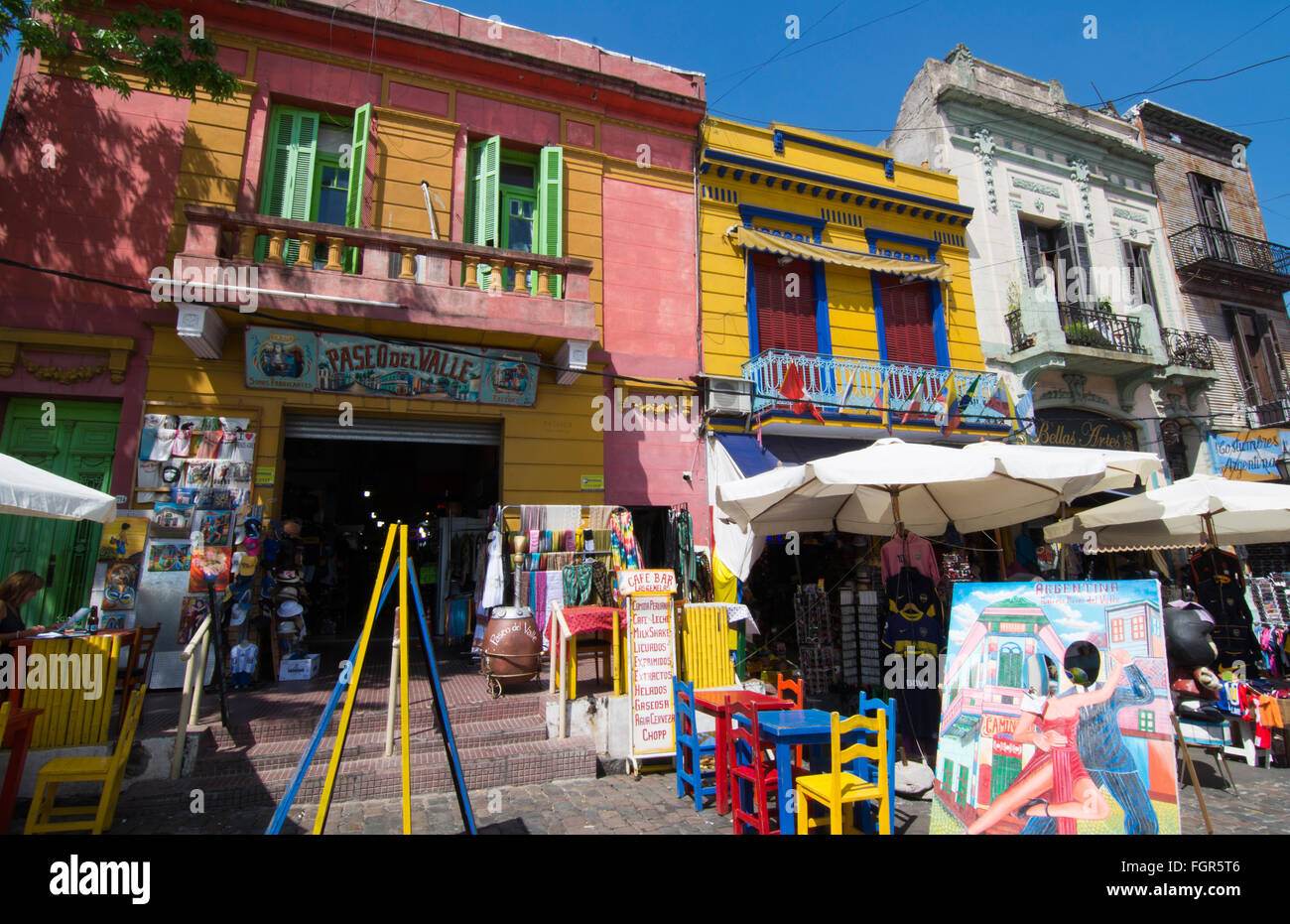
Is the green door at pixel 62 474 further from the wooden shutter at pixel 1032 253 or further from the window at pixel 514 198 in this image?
the wooden shutter at pixel 1032 253

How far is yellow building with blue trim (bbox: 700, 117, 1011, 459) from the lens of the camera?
11.2 m

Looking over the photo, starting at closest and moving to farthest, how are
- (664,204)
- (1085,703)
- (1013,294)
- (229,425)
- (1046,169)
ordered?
(1085,703), (229,425), (664,204), (1013,294), (1046,169)

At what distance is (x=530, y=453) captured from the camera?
9875 mm

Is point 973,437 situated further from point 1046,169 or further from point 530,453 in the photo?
point 530,453

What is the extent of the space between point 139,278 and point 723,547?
876cm

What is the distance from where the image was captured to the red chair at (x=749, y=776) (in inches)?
171

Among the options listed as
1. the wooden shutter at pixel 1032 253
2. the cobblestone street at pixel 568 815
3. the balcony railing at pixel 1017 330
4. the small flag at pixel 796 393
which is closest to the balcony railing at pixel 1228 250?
the wooden shutter at pixel 1032 253

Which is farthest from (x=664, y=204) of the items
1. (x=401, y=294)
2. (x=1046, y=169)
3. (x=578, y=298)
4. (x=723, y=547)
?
(x=1046, y=169)

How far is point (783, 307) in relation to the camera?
40.5 ft

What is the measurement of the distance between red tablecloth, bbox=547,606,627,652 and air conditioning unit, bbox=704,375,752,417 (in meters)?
4.76

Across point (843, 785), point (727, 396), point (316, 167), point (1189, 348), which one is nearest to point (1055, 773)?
point (843, 785)

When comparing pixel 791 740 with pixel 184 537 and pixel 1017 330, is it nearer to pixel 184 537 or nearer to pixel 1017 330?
pixel 184 537

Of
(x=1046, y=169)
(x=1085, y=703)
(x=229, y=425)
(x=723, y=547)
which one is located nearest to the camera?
(x=1085, y=703)
